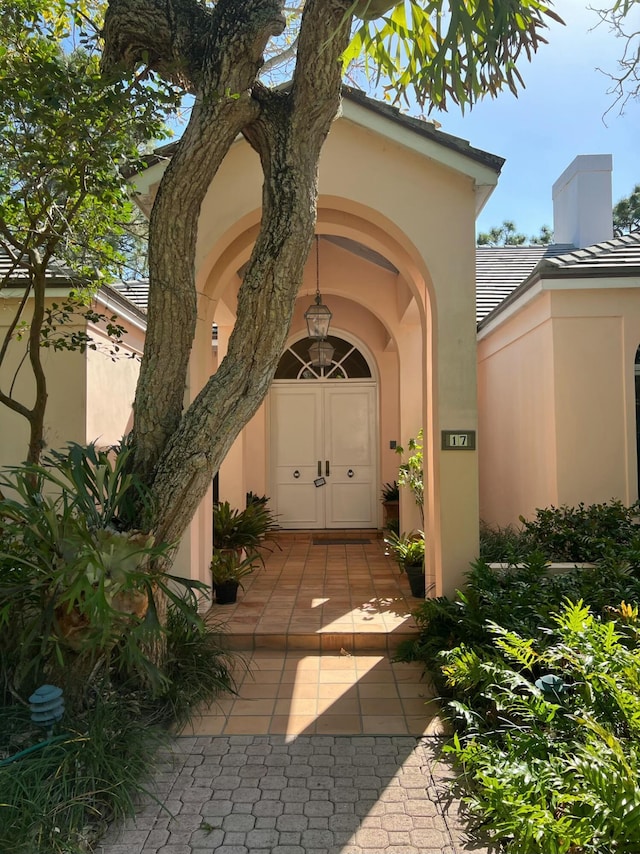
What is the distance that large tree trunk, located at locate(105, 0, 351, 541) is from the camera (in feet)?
11.2

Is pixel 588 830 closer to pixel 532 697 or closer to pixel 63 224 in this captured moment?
pixel 532 697

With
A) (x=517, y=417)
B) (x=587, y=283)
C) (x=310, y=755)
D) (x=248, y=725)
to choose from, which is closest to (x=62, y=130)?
(x=248, y=725)

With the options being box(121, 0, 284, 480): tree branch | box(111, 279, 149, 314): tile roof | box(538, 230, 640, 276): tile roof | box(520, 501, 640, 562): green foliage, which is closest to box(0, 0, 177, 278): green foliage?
box(121, 0, 284, 480): tree branch

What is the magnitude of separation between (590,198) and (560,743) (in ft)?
36.6

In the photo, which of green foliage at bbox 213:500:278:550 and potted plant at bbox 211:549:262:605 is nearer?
potted plant at bbox 211:549:262:605

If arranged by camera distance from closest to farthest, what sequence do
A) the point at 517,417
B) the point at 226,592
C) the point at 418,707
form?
the point at 418,707, the point at 226,592, the point at 517,417

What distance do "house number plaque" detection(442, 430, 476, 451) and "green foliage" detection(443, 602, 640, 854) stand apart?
180cm

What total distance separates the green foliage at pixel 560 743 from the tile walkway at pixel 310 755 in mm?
340

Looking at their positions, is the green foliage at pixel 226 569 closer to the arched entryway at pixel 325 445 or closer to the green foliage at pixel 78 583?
the green foliage at pixel 78 583

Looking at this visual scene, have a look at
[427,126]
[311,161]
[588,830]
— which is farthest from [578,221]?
[588,830]

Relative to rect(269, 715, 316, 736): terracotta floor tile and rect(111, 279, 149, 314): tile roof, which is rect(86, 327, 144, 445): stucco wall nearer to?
rect(111, 279, 149, 314): tile roof

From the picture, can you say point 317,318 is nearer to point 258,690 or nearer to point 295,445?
point 295,445

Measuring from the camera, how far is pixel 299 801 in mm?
3014

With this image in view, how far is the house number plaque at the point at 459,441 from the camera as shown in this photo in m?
5.24
